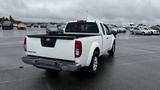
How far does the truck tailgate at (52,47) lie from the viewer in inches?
217

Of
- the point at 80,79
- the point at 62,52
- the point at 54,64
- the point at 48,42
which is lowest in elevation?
the point at 80,79

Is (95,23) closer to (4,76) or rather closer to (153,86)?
(153,86)

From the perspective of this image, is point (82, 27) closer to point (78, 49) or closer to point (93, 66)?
point (93, 66)

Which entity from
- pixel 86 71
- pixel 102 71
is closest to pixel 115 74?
pixel 102 71

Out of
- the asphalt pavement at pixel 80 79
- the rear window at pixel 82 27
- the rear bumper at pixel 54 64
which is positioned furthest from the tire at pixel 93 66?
the rear window at pixel 82 27

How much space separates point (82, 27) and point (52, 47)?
9.08 feet

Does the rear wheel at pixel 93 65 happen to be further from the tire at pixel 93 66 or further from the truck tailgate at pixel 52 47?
the truck tailgate at pixel 52 47

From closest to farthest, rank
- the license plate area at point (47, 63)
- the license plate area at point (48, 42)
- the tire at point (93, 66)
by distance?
the license plate area at point (47, 63) < the license plate area at point (48, 42) < the tire at point (93, 66)

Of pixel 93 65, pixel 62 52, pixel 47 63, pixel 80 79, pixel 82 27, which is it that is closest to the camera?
pixel 62 52

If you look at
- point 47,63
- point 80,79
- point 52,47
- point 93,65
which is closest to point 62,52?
point 52,47

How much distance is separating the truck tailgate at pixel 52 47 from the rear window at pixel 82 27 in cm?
257

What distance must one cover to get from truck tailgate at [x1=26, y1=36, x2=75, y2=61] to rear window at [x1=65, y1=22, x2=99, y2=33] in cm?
257

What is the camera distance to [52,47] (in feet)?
19.0

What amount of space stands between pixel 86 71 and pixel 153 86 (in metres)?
2.09
